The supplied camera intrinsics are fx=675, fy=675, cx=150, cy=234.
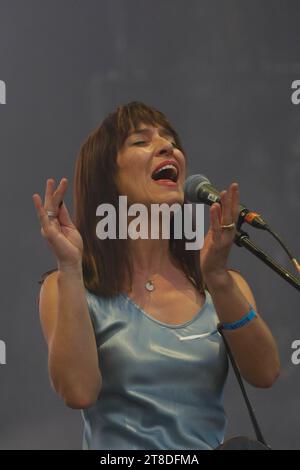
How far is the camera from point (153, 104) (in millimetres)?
2307

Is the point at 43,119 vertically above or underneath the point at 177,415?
above

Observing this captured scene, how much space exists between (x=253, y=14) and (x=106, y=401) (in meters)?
1.57

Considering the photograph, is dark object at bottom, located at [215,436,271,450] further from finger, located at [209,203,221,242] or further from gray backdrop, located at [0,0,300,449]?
gray backdrop, located at [0,0,300,449]

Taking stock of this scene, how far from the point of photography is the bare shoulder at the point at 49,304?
56.1 inches

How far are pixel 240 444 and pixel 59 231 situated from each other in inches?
20.4

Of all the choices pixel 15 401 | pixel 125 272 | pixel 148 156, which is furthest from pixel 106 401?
pixel 15 401

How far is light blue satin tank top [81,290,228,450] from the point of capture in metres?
1.40

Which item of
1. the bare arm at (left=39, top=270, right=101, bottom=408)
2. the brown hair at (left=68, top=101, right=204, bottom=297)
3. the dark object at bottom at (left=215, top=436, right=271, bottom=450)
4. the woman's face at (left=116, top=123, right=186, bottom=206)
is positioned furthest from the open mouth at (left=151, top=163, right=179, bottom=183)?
the dark object at bottom at (left=215, top=436, right=271, bottom=450)

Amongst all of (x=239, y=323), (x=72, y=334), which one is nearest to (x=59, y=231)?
(x=72, y=334)

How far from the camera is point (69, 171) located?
2.25 m

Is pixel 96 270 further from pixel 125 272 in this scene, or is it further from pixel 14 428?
pixel 14 428

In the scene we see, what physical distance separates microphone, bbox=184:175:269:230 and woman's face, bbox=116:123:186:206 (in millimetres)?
114

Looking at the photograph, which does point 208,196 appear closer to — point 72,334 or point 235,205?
point 235,205
